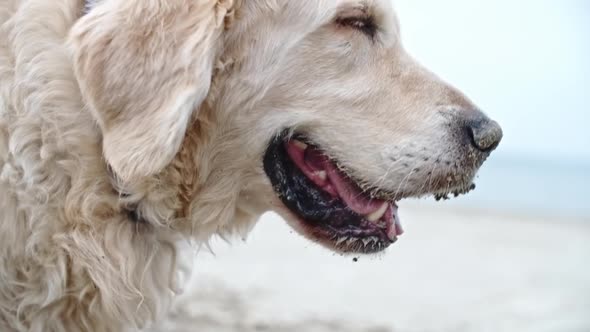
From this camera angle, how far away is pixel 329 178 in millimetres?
3619

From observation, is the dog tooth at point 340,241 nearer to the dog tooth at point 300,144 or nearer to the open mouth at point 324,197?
the open mouth at point 324,197

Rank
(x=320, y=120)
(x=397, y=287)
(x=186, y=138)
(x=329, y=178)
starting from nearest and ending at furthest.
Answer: (x=186, y=138), (x=320, y=120), (x=329, y=178), (x=397, y=287)

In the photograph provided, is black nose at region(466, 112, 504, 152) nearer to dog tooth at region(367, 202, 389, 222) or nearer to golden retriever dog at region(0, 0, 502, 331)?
golden retriever dog at region(0, 0, 502, 331)

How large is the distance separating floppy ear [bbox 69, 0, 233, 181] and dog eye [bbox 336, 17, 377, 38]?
582 millimetres

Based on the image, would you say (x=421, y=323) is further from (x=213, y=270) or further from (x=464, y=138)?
(x=464, y=138)

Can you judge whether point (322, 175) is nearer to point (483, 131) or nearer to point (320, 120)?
point (320, 120)

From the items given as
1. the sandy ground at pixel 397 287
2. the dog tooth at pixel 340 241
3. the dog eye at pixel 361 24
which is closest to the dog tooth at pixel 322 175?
the dog tooth at pixel 340 241

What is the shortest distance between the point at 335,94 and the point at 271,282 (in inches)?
235

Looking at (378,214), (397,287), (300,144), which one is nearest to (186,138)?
(300,144)

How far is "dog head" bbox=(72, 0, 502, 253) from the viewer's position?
133 inches

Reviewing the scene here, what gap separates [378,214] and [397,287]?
6.10 m

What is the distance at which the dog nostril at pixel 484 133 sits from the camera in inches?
141

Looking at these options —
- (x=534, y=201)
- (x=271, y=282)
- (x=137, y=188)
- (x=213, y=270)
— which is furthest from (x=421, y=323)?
(x=534, y=201)

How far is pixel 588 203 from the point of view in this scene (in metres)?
25.6
